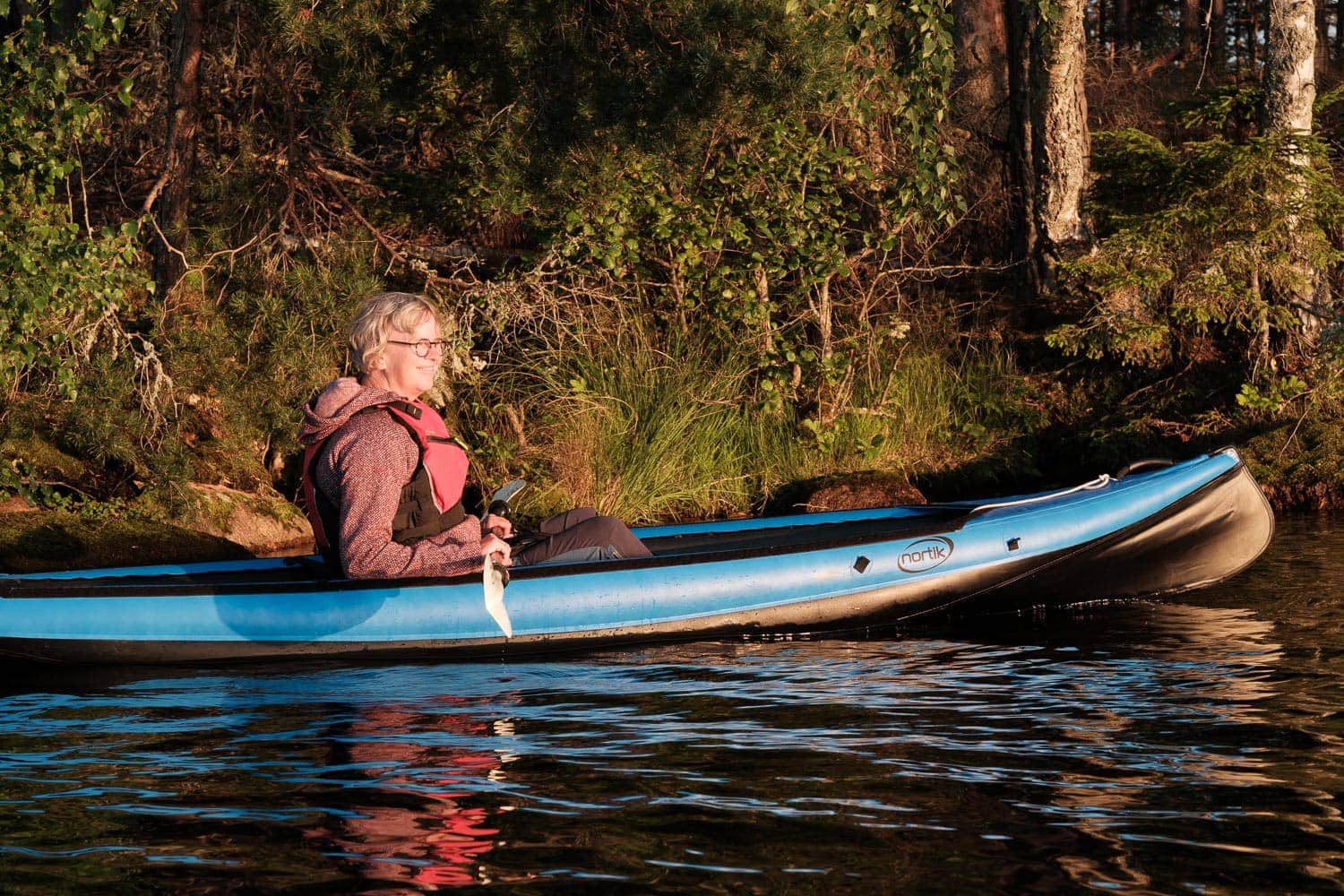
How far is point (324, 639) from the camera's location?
642cm

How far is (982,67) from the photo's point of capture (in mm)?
13734

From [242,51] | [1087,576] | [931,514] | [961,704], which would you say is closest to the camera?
[961,704]

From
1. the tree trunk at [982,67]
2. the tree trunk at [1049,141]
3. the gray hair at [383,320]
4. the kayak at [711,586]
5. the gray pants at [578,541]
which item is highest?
the tree trunk at [982,67]

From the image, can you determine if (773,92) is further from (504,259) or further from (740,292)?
(504,259)

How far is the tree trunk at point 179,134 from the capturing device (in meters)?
10.1

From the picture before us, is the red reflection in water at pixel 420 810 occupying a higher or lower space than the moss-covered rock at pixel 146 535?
lower

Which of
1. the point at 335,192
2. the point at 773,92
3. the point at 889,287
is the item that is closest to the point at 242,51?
the point at 335,192

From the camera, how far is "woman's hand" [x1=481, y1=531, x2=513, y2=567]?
19.5ft

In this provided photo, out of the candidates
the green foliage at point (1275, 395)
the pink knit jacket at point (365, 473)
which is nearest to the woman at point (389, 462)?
the pink knit jacket at point (365, 473)

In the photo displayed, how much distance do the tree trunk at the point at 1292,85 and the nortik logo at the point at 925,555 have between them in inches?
202

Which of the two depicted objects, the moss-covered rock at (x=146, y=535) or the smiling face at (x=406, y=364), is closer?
the smiling face at (x=406, y=364)

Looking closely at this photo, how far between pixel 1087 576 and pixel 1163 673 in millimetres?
1555

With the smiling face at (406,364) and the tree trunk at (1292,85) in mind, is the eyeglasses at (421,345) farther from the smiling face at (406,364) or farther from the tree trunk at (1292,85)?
the tree trunk at (1292,85)

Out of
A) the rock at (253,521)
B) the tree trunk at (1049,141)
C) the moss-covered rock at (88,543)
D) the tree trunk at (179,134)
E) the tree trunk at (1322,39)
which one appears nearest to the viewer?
the moss-covered rock at (88,543)
